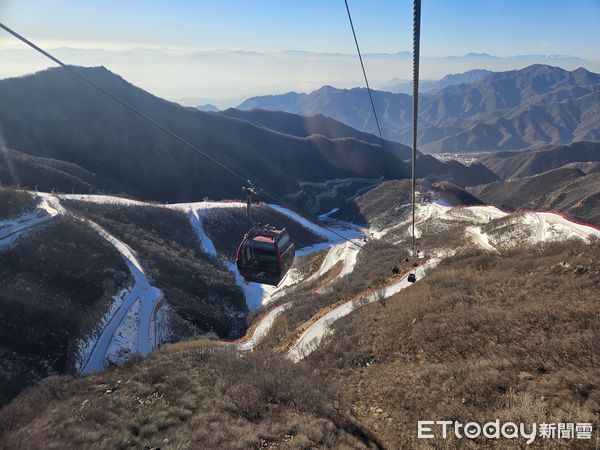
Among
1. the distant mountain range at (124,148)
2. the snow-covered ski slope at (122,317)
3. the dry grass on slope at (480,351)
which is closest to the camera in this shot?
the dry grass on slope at (480,351)

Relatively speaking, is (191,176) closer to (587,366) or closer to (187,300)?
(187,300)

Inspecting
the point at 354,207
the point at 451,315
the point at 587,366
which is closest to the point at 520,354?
the point at 587,366

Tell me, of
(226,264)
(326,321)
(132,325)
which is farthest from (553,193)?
(132,325)

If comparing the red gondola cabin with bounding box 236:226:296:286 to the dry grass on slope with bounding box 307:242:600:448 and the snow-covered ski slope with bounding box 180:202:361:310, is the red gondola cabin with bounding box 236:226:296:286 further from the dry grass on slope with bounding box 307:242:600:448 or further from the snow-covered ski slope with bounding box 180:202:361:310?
the snow-covered ski slope with bounding box 180:202:361:310

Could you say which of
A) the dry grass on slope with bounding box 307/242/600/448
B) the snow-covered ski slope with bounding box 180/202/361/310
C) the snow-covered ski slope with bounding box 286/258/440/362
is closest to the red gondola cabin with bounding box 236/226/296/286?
the snow-covered ski slope with bounding box 286/258/440/362

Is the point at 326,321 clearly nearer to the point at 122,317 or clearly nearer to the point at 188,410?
the point at 188,410

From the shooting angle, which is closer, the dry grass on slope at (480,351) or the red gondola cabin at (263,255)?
the dry grass on slope at (480,351)

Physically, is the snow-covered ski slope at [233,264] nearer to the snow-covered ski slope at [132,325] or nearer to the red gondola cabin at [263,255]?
the snow-covered ski slope at [132,325]

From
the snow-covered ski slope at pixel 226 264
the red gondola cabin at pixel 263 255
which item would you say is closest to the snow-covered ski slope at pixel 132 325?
the snow-covered ski slope at pixel 226 264
